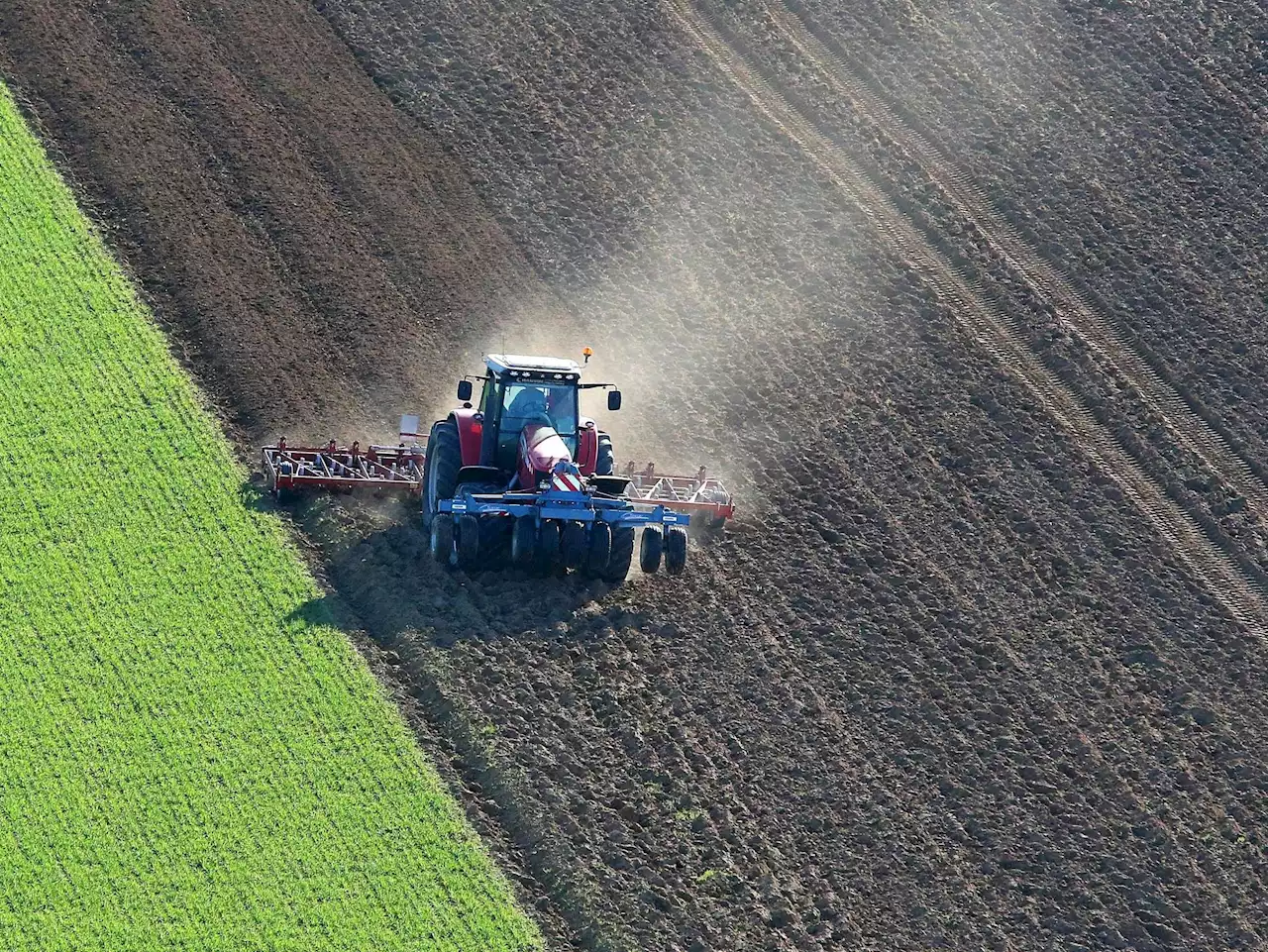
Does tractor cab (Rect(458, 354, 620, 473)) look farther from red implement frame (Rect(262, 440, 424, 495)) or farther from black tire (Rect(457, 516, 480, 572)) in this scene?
red implement frame (Rect(262, 440, 424, 495))

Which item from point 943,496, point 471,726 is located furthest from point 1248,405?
point 471,726

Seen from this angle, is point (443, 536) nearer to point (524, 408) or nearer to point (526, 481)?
point (526, 481)

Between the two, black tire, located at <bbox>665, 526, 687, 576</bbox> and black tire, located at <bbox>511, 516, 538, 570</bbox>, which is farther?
black tire, located at <bbox>665, 526, 687, 576</bbox>

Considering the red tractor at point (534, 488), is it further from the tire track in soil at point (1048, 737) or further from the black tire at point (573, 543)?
the tire track in soil at point (1048, 737)

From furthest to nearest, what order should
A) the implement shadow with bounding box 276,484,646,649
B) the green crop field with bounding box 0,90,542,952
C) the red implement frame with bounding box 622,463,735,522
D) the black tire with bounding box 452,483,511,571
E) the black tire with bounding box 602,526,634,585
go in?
the red implement frame with bounding box 622,463,735,522 → the black tire with bounding box 602,526,634,585 → the black tire with bounding box 452,483,511,571 → the implement shadow with bounding box 276,484,646,649 → the green crop field with bounding box 0,90,542,952

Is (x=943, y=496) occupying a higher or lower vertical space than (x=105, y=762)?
higher

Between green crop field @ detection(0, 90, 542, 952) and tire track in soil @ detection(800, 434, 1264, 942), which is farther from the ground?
tire track in soil @ detection(800, 434, 1264, 942)

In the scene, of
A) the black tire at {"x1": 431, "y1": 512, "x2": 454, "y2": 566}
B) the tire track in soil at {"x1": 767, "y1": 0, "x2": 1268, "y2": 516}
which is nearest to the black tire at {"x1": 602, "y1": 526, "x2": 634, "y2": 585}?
the black tire at {"x1": 431, "y1": 512, "x2": 454, "y2": 566}

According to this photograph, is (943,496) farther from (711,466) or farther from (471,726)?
(471,726)
